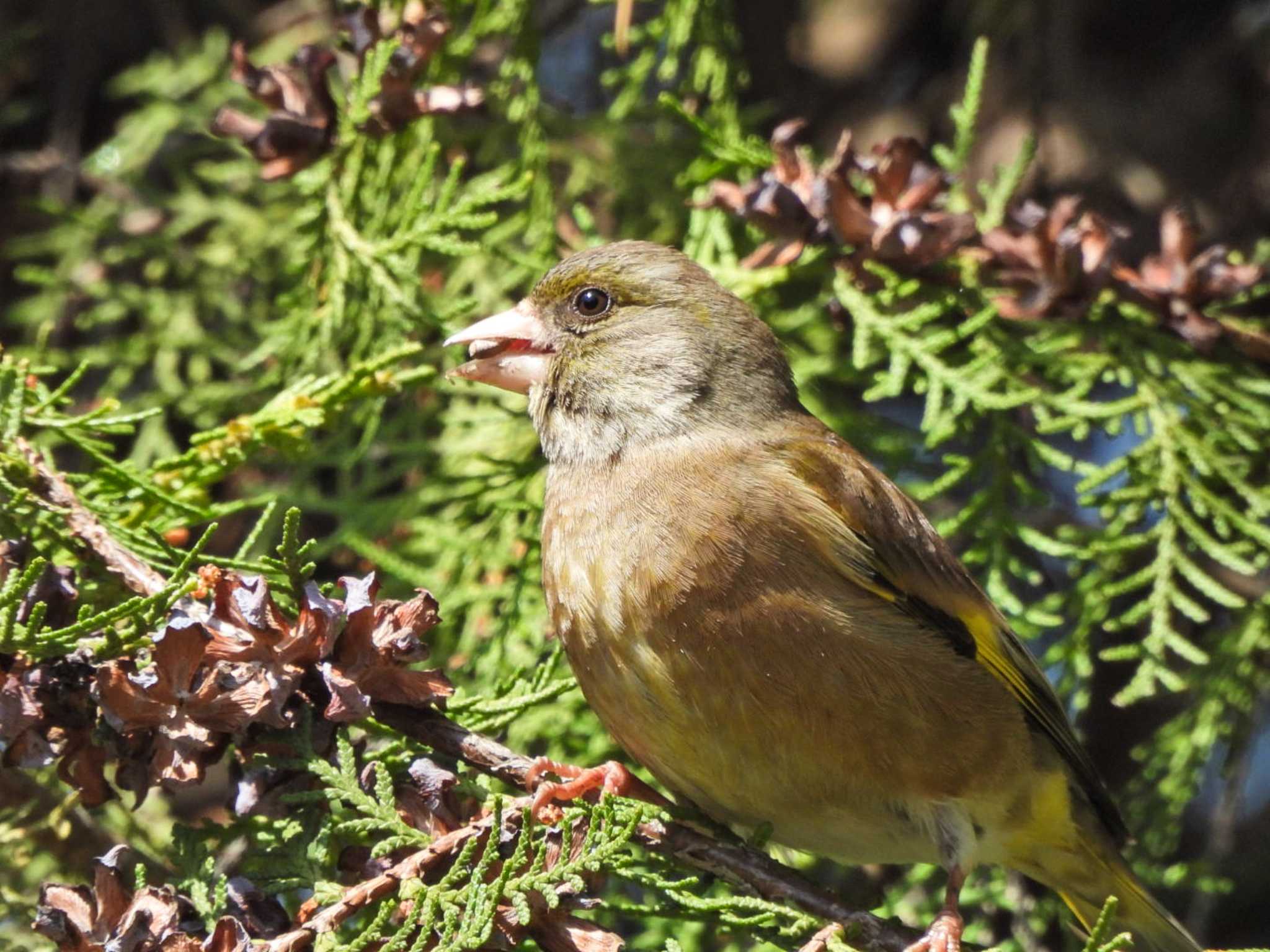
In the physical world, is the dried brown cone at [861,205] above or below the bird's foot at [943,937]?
above

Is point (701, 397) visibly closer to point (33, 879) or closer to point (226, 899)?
point (226, 899)

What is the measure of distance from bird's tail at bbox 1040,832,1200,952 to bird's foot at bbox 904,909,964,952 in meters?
0.83

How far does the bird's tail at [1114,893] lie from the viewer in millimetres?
3771

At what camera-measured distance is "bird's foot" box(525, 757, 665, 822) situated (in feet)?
9.01

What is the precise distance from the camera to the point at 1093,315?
4055 mm

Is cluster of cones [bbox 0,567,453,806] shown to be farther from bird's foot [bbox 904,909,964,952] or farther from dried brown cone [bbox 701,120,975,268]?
dried brown cone [bbox 701,120,975,268]

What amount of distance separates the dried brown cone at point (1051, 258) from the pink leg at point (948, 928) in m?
1.50

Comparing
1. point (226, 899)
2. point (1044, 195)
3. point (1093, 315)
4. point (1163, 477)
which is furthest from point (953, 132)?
point (226, 899)

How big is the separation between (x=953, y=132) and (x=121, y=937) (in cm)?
422

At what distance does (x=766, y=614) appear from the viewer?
3045mm

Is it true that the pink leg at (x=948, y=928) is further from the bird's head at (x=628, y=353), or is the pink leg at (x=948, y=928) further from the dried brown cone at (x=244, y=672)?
the bird's head at (x=628, y=353)

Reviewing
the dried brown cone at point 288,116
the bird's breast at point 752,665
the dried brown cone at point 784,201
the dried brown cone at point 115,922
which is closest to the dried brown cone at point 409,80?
the dried brown cone at point 288,116

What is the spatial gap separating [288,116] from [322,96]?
10cm

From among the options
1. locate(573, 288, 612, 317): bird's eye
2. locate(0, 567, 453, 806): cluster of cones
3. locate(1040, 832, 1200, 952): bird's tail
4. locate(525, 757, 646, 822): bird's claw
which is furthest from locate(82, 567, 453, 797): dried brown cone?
locate(1040, 832, 1200, 952): bird's tail
